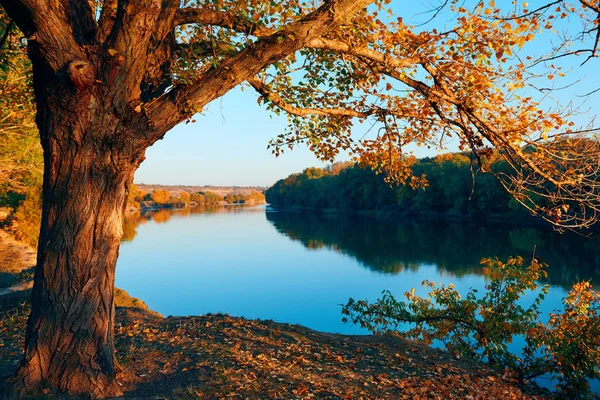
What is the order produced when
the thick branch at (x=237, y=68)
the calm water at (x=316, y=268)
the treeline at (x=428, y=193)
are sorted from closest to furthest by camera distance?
1. the thick branch at (x=237, y=68)
2. the calm water at (x=316, y=268)
3. the treeline at (x=428, y=193)

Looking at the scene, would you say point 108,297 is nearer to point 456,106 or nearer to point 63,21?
point 63,21

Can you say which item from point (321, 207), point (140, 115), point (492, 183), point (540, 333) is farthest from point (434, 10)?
point (321, 207)

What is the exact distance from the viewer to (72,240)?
441 cm

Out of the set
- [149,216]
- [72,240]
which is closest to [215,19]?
[72,240]

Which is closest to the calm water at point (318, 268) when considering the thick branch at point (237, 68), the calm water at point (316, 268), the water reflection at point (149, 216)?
the calm water at point (316, 268)

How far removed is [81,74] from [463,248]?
31823 mm

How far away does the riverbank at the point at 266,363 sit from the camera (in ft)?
15.9

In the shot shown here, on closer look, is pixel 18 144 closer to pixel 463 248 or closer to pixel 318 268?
pixel 318 268

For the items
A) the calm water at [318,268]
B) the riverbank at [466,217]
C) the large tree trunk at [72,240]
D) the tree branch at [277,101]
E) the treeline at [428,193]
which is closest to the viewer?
the large tree trunk at [72,240]

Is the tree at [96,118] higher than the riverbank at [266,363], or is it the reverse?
the tree at [96,118]

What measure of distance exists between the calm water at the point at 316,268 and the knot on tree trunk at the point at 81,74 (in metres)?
10.2

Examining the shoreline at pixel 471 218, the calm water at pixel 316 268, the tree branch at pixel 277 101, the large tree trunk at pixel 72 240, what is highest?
the tree branch at pixel 277 101

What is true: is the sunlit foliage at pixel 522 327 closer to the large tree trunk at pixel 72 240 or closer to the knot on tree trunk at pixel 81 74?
the large tree trunk at pixel 72 240

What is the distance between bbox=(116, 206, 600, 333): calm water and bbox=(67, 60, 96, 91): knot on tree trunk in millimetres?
10247
